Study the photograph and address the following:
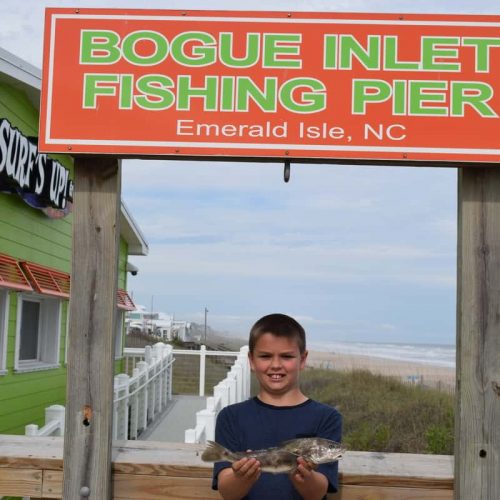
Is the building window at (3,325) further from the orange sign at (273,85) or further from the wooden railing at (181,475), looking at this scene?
the orange sign at (273,85)

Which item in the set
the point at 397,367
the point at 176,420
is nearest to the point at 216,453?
the point at 176,420

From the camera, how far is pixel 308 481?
2391mm

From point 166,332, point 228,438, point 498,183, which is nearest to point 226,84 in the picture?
point 498,183

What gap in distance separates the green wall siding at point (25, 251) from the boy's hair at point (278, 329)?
607 centimetres

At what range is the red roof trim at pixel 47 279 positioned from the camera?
29.3 feet

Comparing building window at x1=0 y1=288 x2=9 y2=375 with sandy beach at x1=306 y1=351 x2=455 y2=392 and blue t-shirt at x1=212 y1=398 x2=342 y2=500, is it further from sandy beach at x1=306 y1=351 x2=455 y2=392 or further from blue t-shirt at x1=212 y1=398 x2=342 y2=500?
sandy beach at x1=306 y1=351 x2=455 y2=392

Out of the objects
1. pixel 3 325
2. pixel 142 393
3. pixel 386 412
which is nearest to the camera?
pixel 3 325

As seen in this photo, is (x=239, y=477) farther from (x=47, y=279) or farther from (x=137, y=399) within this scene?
(x=137, y=399)

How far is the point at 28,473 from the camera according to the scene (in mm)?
3057

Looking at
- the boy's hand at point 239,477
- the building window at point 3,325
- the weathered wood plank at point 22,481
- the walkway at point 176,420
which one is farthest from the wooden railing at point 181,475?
the walkway at point 176,420

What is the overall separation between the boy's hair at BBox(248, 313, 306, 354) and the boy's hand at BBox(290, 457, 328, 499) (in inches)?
17.9

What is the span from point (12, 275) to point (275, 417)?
6.30 m

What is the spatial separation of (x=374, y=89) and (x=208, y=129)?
26.9 inches

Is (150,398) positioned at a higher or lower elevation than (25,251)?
lower
